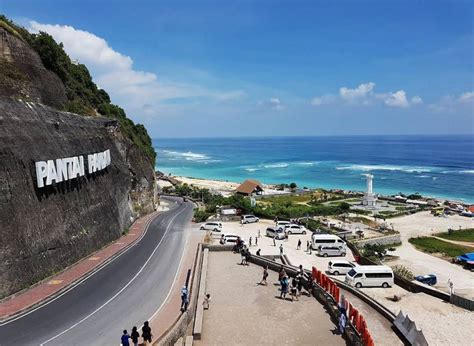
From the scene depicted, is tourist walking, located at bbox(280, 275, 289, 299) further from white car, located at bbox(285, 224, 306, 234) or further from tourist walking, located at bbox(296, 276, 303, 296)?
white car, located at bbox(285, 224, 306, 234)

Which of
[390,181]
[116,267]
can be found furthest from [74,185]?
[390,181]

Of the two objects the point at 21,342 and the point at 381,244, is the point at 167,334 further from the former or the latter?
the point at 381,244

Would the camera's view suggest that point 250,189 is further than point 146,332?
Yes

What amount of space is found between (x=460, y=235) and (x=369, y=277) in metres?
33.1

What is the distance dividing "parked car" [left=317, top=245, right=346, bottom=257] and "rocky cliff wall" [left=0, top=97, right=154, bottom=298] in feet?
61.7

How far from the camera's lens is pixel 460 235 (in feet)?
177

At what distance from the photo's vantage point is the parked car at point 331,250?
36.8 meters

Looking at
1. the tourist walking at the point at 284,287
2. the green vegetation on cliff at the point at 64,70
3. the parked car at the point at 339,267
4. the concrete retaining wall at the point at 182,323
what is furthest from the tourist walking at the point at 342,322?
the green vegetation on cliff at the point at 64,70

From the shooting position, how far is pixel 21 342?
1694 centimetres

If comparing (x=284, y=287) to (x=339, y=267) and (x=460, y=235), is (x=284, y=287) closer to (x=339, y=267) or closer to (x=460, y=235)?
(x=339, y=267)

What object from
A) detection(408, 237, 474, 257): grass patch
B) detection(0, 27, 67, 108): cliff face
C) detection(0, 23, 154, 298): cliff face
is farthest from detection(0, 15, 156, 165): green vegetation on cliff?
detection(408, 237, 474, 257): grass patch

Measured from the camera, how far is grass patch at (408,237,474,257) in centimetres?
4452

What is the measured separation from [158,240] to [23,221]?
1636 centimetres

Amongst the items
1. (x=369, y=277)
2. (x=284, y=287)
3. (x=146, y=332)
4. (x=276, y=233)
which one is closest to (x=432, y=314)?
(x=369, y=277)
